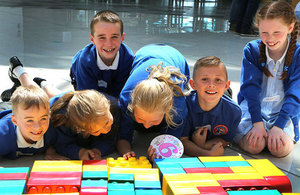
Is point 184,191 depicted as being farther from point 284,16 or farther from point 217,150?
point 284,16

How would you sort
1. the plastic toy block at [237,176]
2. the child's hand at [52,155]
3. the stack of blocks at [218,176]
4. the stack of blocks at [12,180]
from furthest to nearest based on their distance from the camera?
1. the child's hand at [52,155]
2. the plastic toy block at [237,176]
3. the stack of blocks at [218,176]
4. the stack of blocks at [12,180]

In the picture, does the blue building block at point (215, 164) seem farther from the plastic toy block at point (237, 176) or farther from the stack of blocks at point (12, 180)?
the stack of blocks at point (12, 180)

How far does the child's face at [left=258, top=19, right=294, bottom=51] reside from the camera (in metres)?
2.73

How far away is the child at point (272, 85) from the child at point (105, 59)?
1.01 m

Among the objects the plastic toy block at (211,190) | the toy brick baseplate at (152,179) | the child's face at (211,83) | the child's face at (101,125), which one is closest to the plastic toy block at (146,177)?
the toy brick baseplate at (152,179)

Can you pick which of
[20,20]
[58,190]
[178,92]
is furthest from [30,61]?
[20,20]

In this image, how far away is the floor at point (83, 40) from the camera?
3748mm

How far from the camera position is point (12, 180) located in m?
1.85

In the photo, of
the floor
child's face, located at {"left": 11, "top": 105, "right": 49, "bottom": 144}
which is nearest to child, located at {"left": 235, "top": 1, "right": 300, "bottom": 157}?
the floor

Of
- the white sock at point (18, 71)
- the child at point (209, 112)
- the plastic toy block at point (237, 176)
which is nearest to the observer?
the plastic toy block at point (237, 176)

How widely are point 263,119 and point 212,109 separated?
506mm

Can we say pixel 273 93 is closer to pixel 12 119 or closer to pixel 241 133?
pixel 241 133

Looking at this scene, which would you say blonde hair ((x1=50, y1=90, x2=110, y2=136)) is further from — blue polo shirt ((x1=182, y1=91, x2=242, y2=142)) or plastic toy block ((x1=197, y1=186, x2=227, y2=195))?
plastic toy block ((x1=197, y1=186, x2=227, y2=195))

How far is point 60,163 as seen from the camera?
6.71ft
